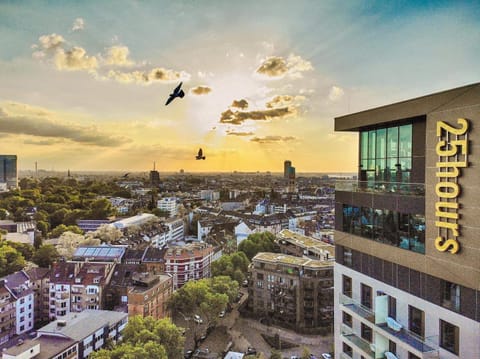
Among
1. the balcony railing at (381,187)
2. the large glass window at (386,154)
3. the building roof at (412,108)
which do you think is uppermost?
the building roof at (412,108)

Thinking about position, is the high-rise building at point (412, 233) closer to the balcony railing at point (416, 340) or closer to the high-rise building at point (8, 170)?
the balcony railing at point (416, 340)

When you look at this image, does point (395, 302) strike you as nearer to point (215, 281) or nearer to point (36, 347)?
point (36, 347)

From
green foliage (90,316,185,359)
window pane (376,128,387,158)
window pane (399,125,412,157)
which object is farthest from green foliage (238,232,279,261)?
window pane (399,125,412,157)

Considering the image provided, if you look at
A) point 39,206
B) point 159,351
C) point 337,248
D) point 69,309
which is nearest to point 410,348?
point 337,248

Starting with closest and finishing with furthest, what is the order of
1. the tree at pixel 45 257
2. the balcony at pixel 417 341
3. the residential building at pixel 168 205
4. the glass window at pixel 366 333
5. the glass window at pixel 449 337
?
the glass window at pixel 449 337
the balcony at pixel 417 341
the glass window at pixel 366 333
the tree at pixel 45 257
the residential building at pixel 168 205

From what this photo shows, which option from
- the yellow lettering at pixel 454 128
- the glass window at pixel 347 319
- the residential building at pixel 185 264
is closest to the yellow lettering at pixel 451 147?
the yellow lettering at pixel 454 128

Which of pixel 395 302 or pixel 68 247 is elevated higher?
pixel 395 302

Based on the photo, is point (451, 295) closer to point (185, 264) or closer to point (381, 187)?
point (381, 187)

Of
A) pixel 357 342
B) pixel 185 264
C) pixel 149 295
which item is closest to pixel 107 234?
pixel 185 264
